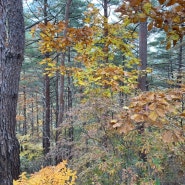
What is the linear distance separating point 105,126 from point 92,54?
1864mm

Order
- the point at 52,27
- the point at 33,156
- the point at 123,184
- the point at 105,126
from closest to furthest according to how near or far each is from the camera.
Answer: the point at 52,27 → the point at 123,184 → the point at 105,126 → the point at 33,156

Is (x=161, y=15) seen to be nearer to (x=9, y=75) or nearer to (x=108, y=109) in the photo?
(x=9, y=75)

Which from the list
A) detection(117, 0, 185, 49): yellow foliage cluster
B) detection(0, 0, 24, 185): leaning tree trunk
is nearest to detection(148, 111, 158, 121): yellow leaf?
detection(117, 0, 185, 49): yellow foliage cluster

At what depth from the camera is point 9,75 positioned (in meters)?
2.40

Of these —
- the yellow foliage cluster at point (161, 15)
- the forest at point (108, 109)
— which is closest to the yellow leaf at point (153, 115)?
the forest at point (108, 109)

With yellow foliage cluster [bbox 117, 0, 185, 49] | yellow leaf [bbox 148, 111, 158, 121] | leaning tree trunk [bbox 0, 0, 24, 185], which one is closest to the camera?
yellow leaf [bbox 148, 111, 158, 121]

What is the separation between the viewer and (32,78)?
13336mm

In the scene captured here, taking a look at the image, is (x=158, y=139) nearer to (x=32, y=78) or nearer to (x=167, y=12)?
(x=167, y=12)

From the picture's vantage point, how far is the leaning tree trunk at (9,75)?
7.51 ft

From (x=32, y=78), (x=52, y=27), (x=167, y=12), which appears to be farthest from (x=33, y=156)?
(x=167, y=12)

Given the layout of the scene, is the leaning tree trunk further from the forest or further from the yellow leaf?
the yellow leaf

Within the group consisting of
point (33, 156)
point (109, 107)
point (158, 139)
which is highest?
point (109, 107)

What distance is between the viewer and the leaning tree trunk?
2.29m

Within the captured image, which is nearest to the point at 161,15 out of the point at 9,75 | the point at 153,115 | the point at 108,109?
the point at 153,115
